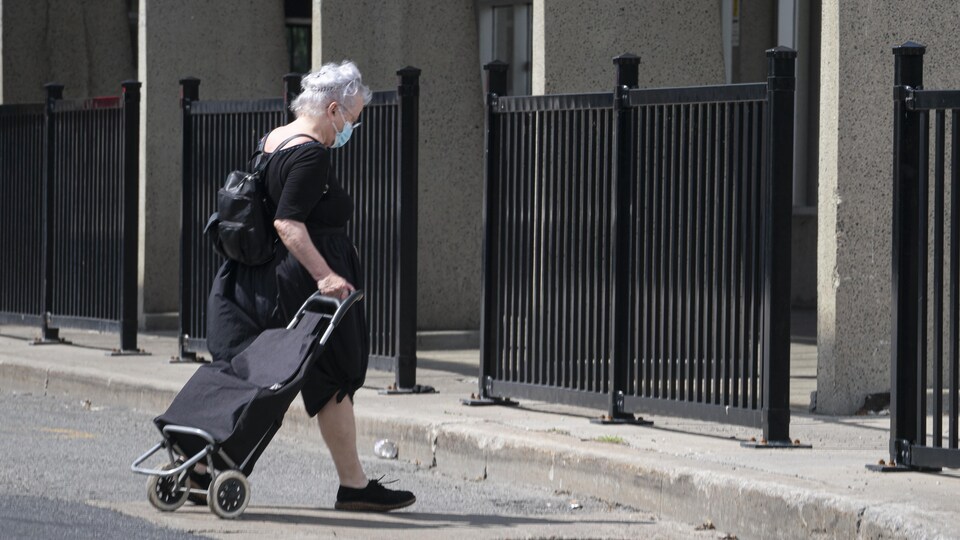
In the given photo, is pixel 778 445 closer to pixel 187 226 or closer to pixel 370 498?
pixel 370 498

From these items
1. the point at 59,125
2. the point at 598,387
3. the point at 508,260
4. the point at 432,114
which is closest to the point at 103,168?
the point at 59,125

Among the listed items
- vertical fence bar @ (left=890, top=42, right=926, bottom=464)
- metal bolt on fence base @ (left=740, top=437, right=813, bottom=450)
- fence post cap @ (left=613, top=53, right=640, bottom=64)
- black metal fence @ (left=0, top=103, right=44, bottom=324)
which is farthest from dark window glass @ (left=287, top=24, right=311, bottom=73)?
vertical fence bar @ (left=890, top=42, right=926, bottom=464)

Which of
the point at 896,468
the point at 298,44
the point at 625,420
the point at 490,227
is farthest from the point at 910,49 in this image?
the point at 298,44

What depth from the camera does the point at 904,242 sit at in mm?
7434

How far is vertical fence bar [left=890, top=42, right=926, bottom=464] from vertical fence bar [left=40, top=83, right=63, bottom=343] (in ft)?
26.3

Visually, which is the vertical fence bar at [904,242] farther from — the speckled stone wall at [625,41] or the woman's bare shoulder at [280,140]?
the speckled stone wall at [625,41]

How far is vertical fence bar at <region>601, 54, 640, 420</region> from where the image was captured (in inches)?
350

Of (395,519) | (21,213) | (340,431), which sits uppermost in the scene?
(21,213)

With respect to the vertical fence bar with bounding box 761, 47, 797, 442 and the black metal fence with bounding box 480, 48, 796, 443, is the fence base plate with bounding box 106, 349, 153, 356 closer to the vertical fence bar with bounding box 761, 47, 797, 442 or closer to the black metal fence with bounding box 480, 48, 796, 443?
the black metal fence with bounding box 480, 48, 796, 443

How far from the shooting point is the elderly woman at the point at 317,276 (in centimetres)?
702

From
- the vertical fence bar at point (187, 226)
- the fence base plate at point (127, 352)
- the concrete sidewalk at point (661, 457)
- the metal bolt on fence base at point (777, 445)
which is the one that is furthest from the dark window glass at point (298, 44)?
the metal bolt on fence base at point (777, 445)

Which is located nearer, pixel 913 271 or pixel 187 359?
pixel 913 271

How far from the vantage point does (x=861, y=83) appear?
360 inches

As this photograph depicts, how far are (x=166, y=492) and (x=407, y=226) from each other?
3632 mm
